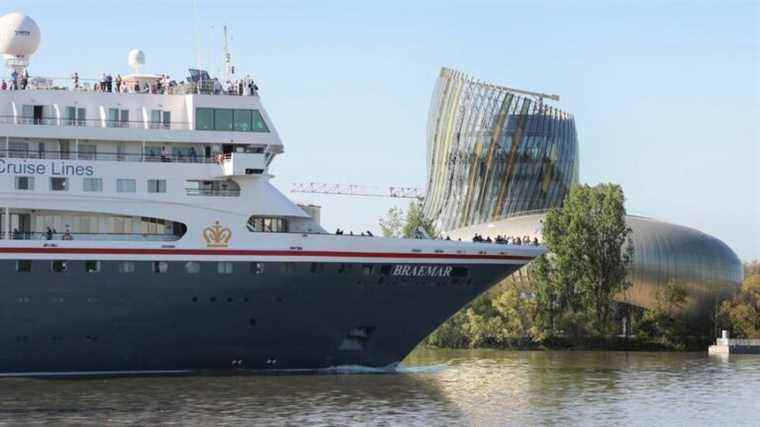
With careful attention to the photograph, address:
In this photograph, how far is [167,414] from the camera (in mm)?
48688

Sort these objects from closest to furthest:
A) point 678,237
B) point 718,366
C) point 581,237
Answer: point 718,366
point 581,237
point 678,237

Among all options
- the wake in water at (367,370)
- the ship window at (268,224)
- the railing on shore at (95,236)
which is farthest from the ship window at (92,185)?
the wake in water at (367,370)

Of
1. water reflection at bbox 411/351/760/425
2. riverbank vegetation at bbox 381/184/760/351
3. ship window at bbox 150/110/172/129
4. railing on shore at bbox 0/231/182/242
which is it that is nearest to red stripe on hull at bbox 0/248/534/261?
railing on shore at bbox 0/231/182/242

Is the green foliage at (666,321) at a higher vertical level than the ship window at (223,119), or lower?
lower

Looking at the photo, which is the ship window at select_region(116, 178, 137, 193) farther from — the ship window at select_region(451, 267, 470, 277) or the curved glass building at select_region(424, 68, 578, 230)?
the curved glass building at select_region(424, 68, 578, 230)

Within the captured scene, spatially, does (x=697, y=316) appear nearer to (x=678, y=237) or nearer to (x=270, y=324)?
(x=678, y=237)

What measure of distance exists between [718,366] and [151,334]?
31904mm

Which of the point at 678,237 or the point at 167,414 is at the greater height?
the point at 678,237

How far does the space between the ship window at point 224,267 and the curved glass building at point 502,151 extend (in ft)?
296

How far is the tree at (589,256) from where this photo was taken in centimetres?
9556

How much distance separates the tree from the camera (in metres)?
95.6

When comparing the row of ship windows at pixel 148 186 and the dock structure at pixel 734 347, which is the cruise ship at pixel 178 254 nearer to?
the row of ship windows at pixel 148 186

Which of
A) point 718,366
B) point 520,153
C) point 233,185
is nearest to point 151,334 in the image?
point 233,185

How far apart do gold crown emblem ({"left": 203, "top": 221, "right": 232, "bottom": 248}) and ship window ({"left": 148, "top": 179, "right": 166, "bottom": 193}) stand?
247 centimetres
